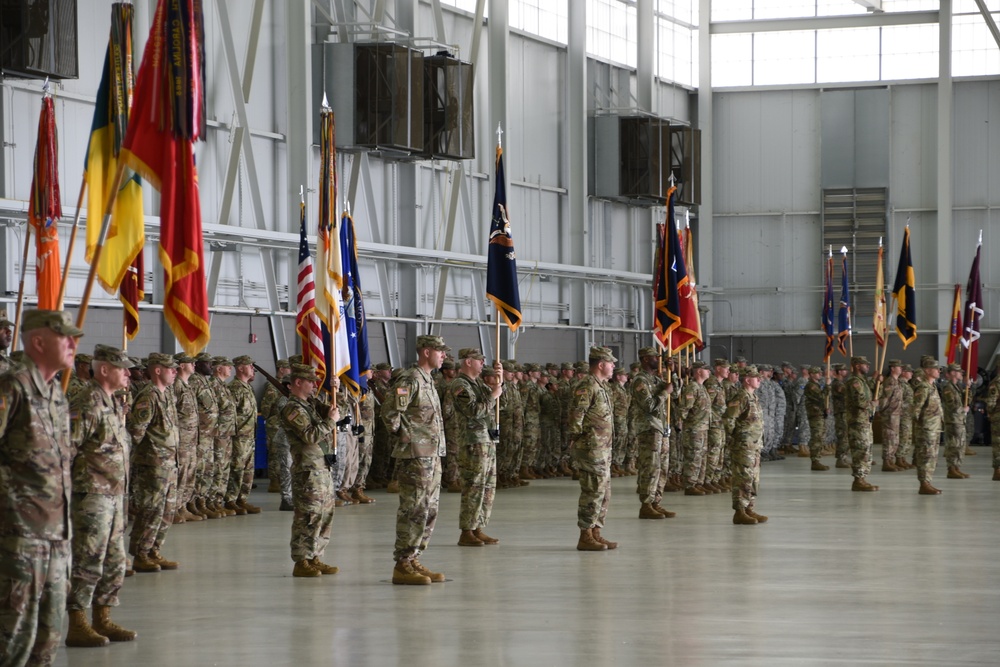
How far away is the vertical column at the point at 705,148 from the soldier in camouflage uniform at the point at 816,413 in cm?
788

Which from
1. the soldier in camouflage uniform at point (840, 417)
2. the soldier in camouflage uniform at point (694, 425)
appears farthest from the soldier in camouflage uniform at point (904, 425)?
the soldier in camouflage uniform at point (694, 425)

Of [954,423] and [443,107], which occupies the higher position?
[443,107]

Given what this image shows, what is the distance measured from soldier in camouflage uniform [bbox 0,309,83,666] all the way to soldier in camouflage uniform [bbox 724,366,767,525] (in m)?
8.67

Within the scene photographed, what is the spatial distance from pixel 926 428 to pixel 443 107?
28.3ft

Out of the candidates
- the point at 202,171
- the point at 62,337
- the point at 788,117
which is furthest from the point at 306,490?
the point at 788,117

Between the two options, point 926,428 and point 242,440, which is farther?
point 926,428

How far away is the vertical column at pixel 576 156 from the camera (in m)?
26.8

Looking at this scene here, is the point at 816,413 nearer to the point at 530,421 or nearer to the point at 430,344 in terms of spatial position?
the point at 530,421

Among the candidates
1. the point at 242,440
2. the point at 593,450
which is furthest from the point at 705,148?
the point at 593,450

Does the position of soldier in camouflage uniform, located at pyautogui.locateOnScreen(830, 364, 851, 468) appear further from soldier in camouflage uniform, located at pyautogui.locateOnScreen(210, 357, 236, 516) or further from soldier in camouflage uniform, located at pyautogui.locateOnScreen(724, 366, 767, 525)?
soldier in camouflage uniform, located at pyautogui.locateOnScreen(210, 357, 236, 516)

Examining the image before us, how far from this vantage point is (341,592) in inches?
354

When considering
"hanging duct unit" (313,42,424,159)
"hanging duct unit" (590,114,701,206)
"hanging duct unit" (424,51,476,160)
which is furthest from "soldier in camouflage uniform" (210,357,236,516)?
"hanging duct unit" (590,114,701,206)

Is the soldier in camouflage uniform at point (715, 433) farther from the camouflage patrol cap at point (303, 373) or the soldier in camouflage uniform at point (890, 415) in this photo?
the camouflage patrol cap at point (303, 373)

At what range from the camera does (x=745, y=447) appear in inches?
523
